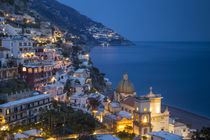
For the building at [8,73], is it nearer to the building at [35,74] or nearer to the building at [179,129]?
the building at [35,74]

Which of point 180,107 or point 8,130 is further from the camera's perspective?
point 180,107

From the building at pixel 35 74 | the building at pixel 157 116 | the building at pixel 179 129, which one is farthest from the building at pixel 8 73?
the building at pixel 179 129

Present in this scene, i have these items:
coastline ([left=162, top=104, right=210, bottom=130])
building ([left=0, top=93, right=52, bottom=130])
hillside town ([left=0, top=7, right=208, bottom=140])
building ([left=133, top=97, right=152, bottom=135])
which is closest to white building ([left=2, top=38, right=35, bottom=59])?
hillside town ([left=0, top=7, right=208, bottom=140])

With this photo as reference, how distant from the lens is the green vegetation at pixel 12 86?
45281 mm

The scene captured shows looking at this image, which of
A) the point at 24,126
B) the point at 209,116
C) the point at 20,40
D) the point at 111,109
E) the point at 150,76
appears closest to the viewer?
the point at 24,126

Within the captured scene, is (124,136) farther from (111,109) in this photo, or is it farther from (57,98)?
(57,98)

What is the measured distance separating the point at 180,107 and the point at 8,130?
5810cm

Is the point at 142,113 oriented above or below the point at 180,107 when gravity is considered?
above

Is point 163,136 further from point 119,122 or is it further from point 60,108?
point 60,108

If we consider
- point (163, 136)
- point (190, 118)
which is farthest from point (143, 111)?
point (190, 118)

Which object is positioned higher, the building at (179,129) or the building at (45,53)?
the building at (45,53)

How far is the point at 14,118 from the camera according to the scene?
3975 centimetres

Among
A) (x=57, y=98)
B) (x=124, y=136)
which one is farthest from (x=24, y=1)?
(x=124, y=136)

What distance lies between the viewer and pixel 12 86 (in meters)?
47.6
